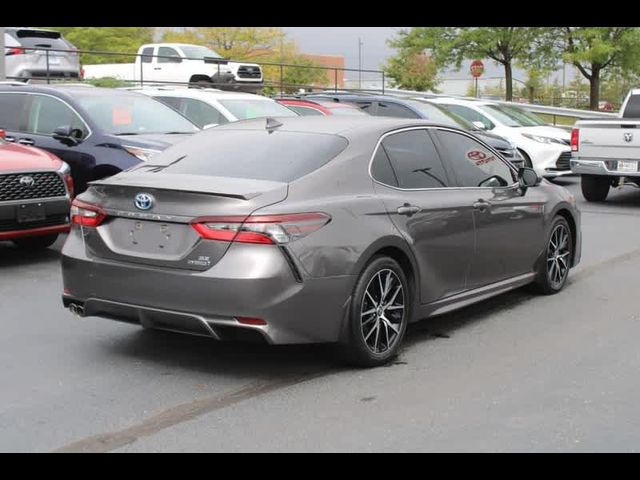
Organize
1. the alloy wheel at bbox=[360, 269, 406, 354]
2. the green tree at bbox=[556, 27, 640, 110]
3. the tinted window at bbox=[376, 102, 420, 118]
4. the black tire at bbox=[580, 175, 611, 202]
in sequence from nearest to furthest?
the alloy wheel at bbox=[360, 269, 406, 354], the black tire at bbox=[580, 175, 611, 202], the tinted window at bbox=[376, 102, 420, 118], the green tree at bbox=[556, 27, 640, 110]

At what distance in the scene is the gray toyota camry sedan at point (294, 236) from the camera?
529cm

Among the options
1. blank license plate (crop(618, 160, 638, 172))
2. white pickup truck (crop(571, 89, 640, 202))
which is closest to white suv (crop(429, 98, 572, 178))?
white pickup truck (crop(571, 89, 640, 202))

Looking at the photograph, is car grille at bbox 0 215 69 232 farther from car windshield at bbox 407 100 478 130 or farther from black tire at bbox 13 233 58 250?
car windshield at bbox 407 100 478 130

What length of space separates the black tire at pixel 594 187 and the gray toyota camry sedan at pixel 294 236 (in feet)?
30.2

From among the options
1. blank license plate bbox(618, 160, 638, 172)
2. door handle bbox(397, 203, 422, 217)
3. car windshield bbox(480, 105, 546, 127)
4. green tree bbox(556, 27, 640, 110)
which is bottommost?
blank license plate bbox(618, 160, 638, 172)

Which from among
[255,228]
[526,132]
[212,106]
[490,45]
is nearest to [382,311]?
[255,228]

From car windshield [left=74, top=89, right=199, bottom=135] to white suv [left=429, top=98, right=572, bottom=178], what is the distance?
7.60m

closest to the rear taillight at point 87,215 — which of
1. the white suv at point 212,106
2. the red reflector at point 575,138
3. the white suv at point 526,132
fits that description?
the white suv at point 212,106

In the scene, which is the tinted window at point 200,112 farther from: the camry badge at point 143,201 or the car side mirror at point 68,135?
the camry badge at point 143,201

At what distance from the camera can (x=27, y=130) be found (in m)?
11.7

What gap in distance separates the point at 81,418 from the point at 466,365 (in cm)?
240

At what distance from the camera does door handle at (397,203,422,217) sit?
6.07 metres

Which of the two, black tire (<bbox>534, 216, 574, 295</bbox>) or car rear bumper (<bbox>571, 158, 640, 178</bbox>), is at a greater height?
car rear bumper (<bbox>571, 158, 640, 178</bbox>)

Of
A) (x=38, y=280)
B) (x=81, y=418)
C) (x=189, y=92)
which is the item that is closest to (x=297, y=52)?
(x=189, y=92)
